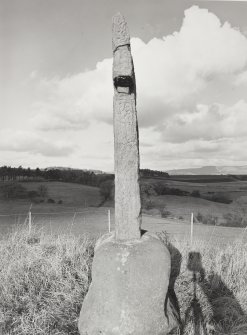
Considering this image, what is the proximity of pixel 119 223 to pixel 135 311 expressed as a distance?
0.99 metres

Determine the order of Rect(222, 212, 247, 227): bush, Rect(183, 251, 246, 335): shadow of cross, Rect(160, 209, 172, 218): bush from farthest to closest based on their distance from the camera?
Rect(160, 209, 172, 218): bush < Rect(222, 212, 247, 227): bush < Rect(183, 251, 246, 335): shadow of cross

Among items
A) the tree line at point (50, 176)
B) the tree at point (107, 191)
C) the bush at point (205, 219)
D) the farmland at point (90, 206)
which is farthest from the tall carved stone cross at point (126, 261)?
the tree line at point (50, 176)

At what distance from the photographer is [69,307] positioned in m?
4.71

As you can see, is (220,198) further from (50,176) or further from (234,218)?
(50,176)

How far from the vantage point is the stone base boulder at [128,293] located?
3820 millimetres

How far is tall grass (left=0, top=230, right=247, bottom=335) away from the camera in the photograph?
172 inches

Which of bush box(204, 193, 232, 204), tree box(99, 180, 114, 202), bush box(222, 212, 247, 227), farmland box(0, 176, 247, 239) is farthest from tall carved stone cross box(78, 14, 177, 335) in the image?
bush box(204, 193, 232, 204)

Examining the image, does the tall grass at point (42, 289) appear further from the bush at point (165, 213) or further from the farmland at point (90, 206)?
the bush at point (165, 213)

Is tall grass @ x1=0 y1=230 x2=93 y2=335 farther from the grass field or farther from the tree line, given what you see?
the tree line

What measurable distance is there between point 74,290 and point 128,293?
4.64 feet

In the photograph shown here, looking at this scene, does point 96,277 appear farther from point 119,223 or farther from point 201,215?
point 201,215

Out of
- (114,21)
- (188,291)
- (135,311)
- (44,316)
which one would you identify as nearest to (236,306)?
(188,291)

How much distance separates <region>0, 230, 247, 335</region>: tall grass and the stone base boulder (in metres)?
0.51

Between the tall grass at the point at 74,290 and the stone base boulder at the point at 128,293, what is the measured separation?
514mm
